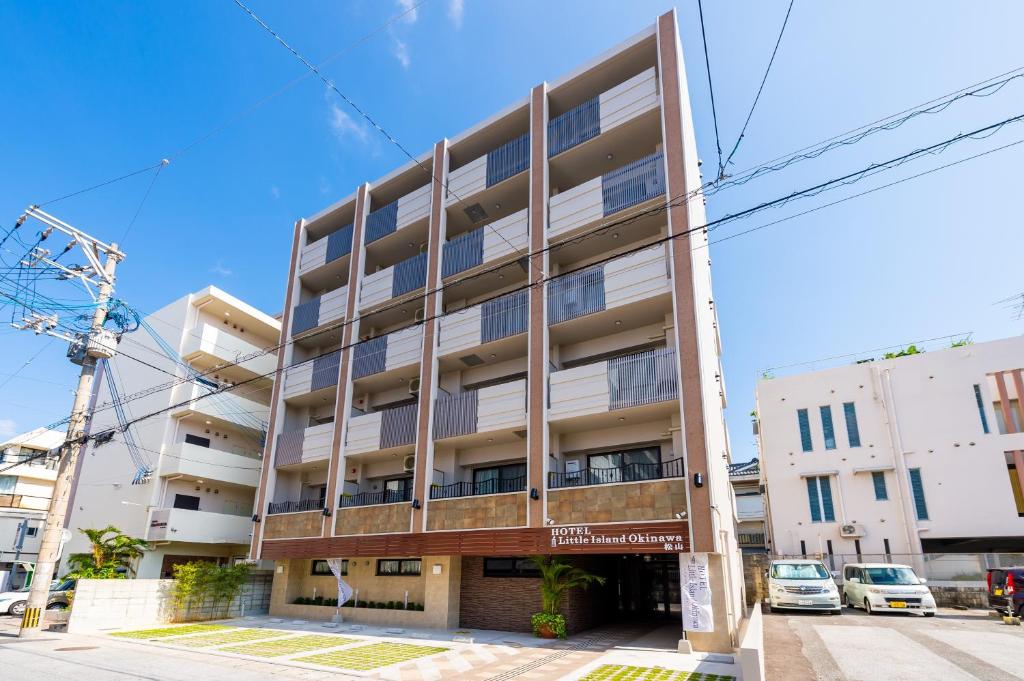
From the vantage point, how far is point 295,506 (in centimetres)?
2481

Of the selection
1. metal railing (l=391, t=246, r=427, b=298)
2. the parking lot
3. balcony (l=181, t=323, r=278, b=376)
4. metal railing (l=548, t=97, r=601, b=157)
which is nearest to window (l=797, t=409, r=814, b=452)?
the parking lot

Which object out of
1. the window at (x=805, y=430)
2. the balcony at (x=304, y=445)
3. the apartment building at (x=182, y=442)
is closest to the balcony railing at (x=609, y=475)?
the balcony at (x=304, y=445)

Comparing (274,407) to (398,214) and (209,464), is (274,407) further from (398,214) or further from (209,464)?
(398,214)

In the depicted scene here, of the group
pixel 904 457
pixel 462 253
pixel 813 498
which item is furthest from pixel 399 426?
pixel 904 457

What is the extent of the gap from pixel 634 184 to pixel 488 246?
6.06 meters

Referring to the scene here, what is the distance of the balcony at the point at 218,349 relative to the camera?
2994 cm

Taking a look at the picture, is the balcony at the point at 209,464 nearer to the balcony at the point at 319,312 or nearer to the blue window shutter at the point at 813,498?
the balcony at the point at 319,312

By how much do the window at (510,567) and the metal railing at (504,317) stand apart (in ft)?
25.4

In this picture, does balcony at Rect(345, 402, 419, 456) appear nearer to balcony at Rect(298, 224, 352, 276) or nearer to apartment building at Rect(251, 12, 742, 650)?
apartment building at Rect(251, 12, 742, 650)

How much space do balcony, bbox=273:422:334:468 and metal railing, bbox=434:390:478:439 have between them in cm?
591

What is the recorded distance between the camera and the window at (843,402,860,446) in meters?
30.3

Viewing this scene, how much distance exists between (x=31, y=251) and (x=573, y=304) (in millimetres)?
17140

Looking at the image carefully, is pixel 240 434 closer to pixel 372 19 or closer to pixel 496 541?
pixel 496 541

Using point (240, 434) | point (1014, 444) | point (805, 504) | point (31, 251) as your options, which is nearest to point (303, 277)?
point (240, 434)
